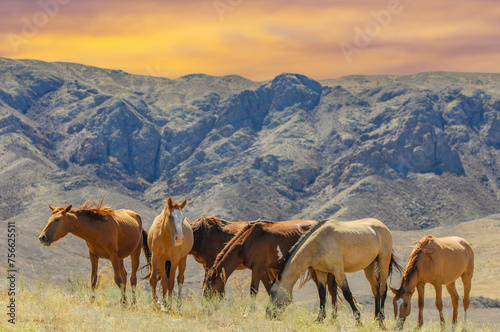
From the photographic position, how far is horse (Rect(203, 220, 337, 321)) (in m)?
13.5

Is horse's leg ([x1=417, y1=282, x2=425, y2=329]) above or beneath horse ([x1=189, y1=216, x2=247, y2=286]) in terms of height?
beneath

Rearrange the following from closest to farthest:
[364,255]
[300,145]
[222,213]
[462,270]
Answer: [364,255] → [462,270] → [222,213] → [300,145]

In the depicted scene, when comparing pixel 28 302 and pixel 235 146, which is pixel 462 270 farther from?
pixel 235 146

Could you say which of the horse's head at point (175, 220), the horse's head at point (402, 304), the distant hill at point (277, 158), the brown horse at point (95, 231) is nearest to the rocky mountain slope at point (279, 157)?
the distant hill at point (277, 158)

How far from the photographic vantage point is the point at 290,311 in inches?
463

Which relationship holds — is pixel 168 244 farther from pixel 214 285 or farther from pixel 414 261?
pixel 414 261

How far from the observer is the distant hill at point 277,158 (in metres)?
134

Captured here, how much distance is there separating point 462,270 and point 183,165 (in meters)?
172

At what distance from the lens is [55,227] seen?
13219 mm

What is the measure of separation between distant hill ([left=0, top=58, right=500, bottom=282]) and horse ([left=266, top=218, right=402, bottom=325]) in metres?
108

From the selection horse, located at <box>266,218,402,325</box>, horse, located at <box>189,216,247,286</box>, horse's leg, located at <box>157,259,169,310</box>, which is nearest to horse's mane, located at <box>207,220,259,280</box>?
horse's leg, located at <box>157,259,169,310</box>

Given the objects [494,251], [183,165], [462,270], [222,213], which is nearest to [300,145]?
[183,165]

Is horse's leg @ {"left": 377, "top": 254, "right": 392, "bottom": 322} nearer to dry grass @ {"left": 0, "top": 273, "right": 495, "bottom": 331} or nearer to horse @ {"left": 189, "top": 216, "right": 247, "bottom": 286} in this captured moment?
dry grass @ {"left": 0, "top": 273, "right": 495, "bottom": 331}

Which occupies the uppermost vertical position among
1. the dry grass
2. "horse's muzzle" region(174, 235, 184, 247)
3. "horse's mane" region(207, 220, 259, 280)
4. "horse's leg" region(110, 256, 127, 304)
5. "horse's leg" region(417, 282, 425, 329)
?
"horse's muzzle" region(174, 235, 184, 247)
